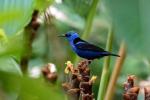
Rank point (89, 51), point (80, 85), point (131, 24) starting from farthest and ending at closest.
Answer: point (89, 51) < point (80, 85) < point (131, 24)

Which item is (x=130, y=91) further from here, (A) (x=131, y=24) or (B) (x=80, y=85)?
(A) (x=131, y=24)

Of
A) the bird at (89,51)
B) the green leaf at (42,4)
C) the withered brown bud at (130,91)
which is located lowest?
the withered brown bud at (130,91)

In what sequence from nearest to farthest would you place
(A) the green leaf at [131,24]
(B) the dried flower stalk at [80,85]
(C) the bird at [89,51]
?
(A) the green leaf at [131,24] < (B) the dried flower stalk at [80,85] < (C) the bird at [89,51]

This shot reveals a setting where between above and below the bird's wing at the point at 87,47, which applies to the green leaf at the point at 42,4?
above

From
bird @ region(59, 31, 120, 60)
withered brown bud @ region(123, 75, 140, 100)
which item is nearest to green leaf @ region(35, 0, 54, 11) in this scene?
bird @ region(59, 31, 120, 60)

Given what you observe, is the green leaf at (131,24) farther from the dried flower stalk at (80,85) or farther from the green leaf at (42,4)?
the green leaf at (42,4)

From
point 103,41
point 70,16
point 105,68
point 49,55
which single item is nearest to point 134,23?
point 105,68

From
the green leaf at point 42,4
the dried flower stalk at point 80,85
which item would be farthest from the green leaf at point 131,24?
the green leaf at point 42,4

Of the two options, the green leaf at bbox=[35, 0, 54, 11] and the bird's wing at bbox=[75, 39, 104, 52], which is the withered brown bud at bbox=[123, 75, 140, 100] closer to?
the bird's wing at bbox=[75, 39, 104, 52]

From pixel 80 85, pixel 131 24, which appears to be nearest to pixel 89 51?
pixel 80 85

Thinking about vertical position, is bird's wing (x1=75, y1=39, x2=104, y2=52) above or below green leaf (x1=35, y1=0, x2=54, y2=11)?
below

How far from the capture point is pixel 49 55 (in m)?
1.13

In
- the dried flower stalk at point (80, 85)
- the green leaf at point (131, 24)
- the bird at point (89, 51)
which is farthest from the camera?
the bird at point (89, 51)

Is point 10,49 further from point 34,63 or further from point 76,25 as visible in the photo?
point 76,25
